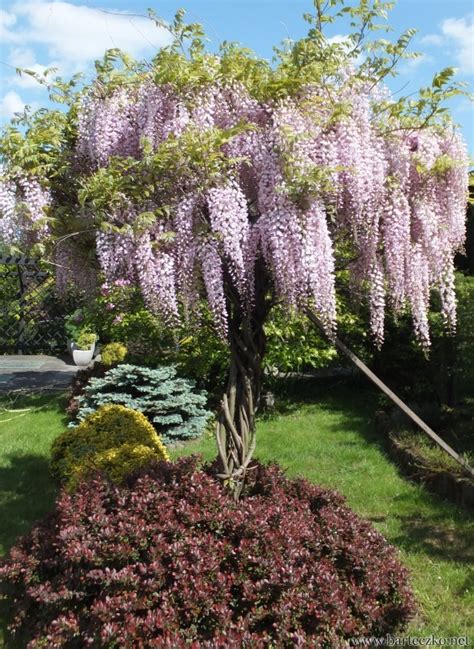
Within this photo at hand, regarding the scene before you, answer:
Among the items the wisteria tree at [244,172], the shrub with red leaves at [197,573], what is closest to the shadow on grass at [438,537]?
the shrub with red leaves at [197,573]

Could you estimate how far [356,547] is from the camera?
11.8 ft

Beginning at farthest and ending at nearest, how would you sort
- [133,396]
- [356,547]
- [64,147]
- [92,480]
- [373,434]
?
1. [133,396]
2. [373,434]
3. [92,480]
4. [64,147]
5. [356,547]

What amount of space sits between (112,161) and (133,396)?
5078mm

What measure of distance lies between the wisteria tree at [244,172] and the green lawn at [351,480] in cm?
173

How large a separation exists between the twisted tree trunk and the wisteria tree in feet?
0.98

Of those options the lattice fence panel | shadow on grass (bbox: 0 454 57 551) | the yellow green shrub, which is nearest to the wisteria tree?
the yellow green shrub

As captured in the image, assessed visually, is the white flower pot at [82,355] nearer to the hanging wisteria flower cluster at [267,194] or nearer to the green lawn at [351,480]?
the green lawn at [351,480]

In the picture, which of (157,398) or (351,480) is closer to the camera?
(351,480)

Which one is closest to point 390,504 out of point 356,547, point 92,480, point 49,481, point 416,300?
point 356,547

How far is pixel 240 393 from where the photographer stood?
414cm

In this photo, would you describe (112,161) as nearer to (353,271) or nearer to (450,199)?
(353,271)

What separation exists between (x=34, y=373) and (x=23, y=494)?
6996mm

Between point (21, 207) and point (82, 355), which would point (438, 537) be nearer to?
point (21, 207)

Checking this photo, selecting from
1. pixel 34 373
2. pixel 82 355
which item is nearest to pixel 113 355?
pixel 34 373
